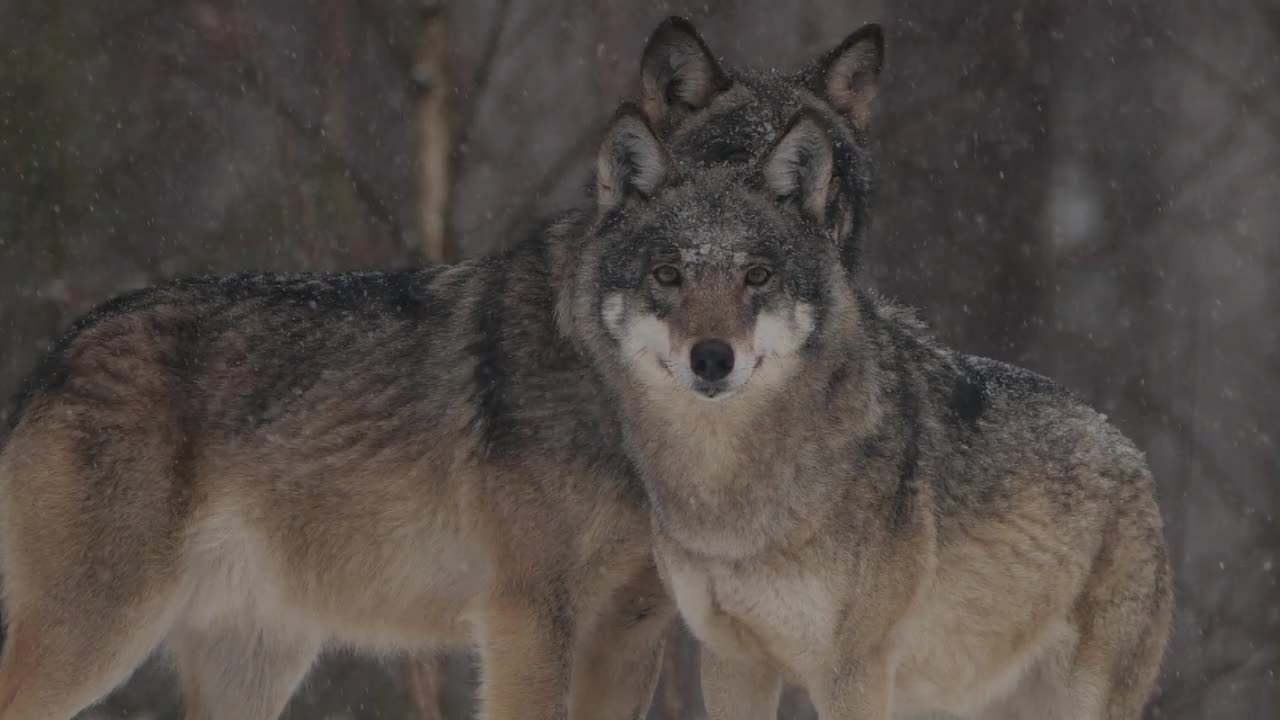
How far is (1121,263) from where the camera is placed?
43.9 feet

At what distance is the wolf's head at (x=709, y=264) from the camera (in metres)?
5.57

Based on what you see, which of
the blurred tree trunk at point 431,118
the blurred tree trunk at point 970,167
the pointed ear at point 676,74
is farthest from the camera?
the blurred tree trunk at point 970,167

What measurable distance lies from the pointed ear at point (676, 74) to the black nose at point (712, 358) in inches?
67.5

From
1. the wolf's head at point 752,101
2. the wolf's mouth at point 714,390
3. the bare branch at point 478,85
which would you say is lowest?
the wolf's mouth at point 714,390

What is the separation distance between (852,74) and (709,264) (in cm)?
179

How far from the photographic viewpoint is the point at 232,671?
749 cm

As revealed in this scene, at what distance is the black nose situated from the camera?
5.45 meters

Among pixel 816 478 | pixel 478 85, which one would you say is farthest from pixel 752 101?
pixel 478 85

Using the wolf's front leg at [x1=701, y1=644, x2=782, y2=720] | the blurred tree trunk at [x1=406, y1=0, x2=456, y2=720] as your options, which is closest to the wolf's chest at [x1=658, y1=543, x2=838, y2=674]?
the wolf's front leg at [x1=701, y1=644, x2=782, y2=720]

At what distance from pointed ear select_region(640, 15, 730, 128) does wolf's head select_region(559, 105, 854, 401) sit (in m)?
0.75

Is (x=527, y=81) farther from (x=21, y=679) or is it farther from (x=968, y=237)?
(x=21, y=679)

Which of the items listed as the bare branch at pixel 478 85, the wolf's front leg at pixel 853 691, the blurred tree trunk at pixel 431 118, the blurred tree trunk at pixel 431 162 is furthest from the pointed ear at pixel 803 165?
the bare branch at pixel 478 85

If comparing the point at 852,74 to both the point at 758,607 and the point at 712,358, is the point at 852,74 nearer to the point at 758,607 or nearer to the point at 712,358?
the point at 712,358

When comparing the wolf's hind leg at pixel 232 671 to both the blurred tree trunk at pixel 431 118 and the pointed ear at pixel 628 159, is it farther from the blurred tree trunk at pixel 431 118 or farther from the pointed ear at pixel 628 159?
the blurred tree trunk at pixel 431 118
